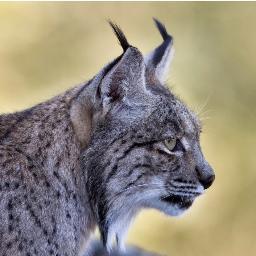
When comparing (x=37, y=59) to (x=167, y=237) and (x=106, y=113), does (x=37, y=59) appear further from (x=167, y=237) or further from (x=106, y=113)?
(x=106, y=113)

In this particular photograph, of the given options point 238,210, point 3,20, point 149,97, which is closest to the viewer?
point 149,97

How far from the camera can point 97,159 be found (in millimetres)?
7137

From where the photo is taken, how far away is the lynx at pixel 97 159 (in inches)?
275

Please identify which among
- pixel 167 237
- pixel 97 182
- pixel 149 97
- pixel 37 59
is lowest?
pixel 167 237

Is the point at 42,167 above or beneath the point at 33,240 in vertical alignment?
above

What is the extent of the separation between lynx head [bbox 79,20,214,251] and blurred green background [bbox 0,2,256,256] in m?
7.56

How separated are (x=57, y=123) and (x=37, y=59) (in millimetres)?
10198

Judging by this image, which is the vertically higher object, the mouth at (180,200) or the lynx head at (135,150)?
the lynx head at (135,150)

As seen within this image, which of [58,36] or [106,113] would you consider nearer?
[106,113]

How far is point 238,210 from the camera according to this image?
16.5m

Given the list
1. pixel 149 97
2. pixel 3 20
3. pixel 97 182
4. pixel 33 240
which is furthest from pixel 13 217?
pixel 3 20

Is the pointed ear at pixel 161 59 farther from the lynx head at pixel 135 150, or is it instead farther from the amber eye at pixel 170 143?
the amber eye at pixel 170 143

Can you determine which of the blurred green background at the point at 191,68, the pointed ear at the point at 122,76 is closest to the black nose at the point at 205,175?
the pointed ear at the point at 122,76

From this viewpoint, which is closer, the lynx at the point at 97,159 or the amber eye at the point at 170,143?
the lynx at the point at 97,159
